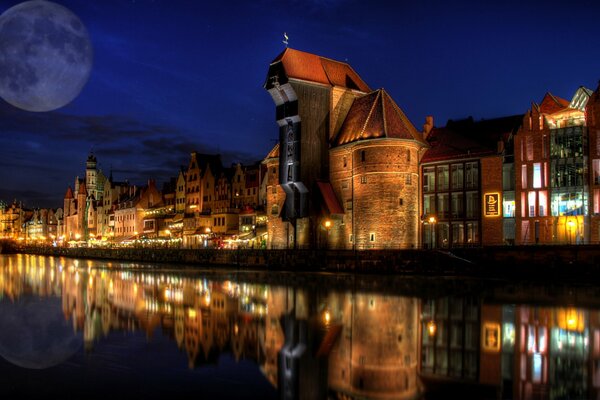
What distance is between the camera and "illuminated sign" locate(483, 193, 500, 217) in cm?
5315

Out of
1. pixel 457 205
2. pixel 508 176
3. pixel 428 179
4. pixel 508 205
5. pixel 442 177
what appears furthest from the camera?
pixel 428 179

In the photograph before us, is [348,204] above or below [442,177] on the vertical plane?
below

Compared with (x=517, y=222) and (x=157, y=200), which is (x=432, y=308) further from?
(x=157, y=200)

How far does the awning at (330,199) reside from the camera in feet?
188

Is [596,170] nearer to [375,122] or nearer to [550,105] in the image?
[550,105]

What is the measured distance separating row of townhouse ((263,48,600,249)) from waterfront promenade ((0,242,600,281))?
2761mm

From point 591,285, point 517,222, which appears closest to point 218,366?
point 591,285

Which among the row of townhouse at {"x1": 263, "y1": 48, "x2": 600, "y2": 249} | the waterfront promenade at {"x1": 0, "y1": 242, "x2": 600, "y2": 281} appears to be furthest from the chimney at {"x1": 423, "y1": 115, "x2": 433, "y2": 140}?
the waterfront promenade at {"x1": 0, "y1": 242, "x2": 600, "y2": 281}

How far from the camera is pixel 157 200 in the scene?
120625 millimetres

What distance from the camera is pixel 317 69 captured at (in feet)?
205

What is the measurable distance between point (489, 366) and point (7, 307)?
2345cm

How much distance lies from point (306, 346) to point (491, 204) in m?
38.9

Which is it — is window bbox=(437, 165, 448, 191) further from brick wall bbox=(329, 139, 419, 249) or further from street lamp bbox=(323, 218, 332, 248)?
street lamp bbox=(323, 218, 332, 248)

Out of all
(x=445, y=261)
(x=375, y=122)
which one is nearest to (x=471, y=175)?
(x=375, y=122)
